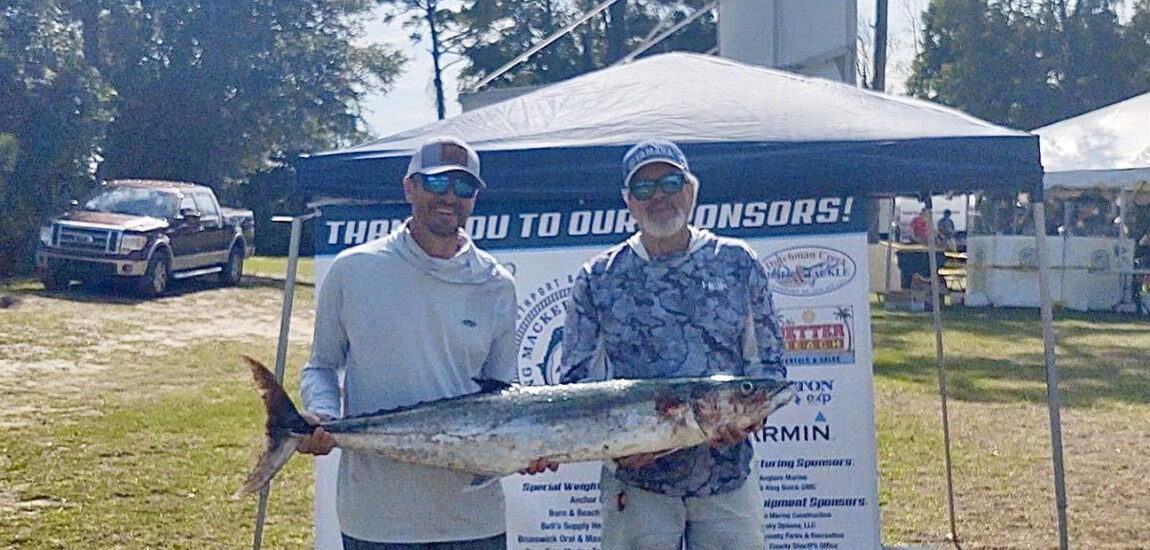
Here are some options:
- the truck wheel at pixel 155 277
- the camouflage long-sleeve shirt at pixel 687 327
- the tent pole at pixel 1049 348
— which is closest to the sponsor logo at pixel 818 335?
the tent pole at pixel 1049 348

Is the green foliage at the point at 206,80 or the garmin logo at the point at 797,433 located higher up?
the green foliage at the point at 206,80

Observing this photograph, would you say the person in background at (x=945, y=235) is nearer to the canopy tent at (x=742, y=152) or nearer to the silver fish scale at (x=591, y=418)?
the canopy tent at (x=742, y=152)

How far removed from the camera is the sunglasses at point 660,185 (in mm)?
3857

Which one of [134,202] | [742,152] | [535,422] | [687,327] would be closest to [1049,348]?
[742,152]

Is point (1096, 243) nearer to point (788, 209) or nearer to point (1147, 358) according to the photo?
point (1147, 358)

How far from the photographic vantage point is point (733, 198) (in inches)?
224

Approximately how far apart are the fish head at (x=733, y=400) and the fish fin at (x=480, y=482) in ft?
1.85

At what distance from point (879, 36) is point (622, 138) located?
60.7 ft

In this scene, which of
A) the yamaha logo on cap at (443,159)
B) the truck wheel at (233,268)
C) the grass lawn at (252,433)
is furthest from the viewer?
the truck wheel at (233,268)

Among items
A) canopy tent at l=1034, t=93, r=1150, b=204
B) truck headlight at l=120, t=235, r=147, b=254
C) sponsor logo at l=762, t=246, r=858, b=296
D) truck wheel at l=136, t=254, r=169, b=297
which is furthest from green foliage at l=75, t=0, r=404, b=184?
sponsor logo at l=762, t=246, r=858, b=296

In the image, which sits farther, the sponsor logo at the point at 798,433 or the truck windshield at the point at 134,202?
the truck windshield at the point at 134,202

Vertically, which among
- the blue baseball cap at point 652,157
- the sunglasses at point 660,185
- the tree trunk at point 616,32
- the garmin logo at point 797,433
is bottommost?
the garmin logo at point 797,433

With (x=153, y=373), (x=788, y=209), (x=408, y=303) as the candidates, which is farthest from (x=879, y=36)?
(x=408, y=303)

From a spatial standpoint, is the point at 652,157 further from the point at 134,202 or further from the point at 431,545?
the point at 134,202
